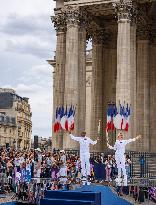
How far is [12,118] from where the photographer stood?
6545 inches

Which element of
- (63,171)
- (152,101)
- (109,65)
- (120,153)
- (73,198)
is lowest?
(73,198)

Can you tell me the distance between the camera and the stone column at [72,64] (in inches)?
1801

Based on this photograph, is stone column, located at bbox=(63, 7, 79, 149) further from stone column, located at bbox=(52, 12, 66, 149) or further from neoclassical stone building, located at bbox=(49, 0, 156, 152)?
stone column, located at bbox=(52, 12, 66, 149)

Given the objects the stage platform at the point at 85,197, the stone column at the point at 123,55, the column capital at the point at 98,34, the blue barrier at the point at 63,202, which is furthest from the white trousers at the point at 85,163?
the column capital at the point at 98,34

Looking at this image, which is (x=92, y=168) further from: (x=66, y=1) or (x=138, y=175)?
(x=66, y=1)

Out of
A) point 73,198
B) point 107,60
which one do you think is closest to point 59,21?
point 107,60

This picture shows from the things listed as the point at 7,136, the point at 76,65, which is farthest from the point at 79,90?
the point at 7,136

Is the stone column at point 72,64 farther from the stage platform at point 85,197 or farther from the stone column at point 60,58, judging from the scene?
the stage platform at point 85,197

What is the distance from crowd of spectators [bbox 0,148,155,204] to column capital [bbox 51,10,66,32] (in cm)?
1628

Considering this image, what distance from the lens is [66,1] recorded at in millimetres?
48312

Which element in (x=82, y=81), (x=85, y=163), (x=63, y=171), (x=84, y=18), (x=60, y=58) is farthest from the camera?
(x=60, y=58)

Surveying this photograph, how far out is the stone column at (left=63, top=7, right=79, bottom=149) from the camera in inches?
1801

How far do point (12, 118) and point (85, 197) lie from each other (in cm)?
14367

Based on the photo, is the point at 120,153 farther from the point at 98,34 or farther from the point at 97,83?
the point at 98,34
